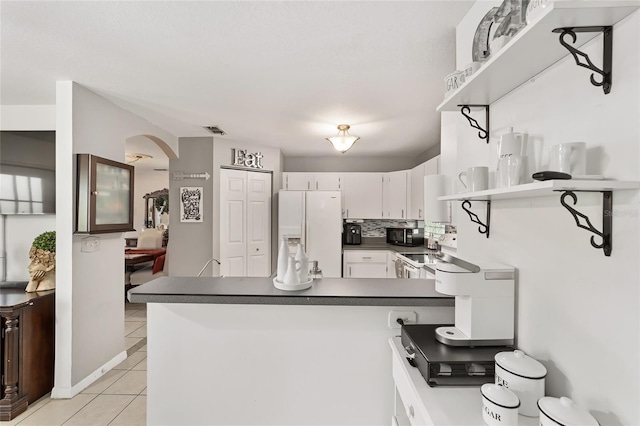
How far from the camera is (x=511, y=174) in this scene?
91 cm

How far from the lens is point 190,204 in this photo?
404 centimetres

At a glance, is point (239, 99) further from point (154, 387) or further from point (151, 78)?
point (154, 387)

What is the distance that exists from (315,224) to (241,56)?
2.89 meters

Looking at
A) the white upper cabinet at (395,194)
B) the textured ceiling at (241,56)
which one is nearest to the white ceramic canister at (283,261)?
the textured ceiling at (241,56)

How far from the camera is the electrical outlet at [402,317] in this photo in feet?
5.25

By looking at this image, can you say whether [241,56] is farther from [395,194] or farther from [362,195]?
[395,194]

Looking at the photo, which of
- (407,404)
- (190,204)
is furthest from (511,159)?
(190,204)

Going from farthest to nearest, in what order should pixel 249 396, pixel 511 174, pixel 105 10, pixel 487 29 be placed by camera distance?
1. pixel 249 396
2. pixel 105 10
3. pixel 487 29
4. pixel 511 174

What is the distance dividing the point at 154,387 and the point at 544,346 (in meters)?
1.89

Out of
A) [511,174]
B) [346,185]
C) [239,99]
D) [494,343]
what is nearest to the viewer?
[511,174]

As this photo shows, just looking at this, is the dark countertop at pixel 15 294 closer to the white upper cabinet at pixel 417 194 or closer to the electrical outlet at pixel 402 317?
the electrical outlet at pixel 402 317

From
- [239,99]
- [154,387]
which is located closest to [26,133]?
[239,99]

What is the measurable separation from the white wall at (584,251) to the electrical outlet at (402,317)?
0.57 metres

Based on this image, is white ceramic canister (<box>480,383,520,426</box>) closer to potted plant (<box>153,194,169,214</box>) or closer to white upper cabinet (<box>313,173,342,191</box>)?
white upper cabinet (<box>313,173,342,191</box>)
